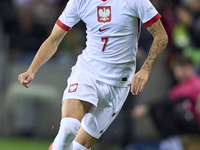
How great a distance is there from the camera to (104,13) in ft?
13.5

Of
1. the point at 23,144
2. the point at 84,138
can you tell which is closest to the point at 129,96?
the point at 23,144

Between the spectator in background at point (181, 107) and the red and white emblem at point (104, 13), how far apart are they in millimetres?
2908

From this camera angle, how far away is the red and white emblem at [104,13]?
411cm

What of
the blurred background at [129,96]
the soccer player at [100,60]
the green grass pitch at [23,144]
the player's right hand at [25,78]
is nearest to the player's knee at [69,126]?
the soccer player at [100,60]

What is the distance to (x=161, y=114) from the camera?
7078mm

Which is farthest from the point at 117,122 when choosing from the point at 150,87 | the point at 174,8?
the point at 174,8

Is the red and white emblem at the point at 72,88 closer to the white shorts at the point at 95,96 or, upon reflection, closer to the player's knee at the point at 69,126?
the white shorts at the point at 95,96

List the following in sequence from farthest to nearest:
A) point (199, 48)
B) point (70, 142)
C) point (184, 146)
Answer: point (199, 48)
point (184, 146)
point (70, 142)

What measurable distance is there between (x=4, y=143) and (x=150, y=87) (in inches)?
106

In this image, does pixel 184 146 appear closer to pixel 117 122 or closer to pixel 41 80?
pixel 117 122

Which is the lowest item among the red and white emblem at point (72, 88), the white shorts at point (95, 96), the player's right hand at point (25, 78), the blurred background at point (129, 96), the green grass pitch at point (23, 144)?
the green grass pitch at point (23, 144)

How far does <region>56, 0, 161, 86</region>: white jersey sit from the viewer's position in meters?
4.07

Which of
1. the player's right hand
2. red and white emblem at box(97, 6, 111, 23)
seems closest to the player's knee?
the player's right hand

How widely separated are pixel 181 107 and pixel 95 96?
9.97 ft
